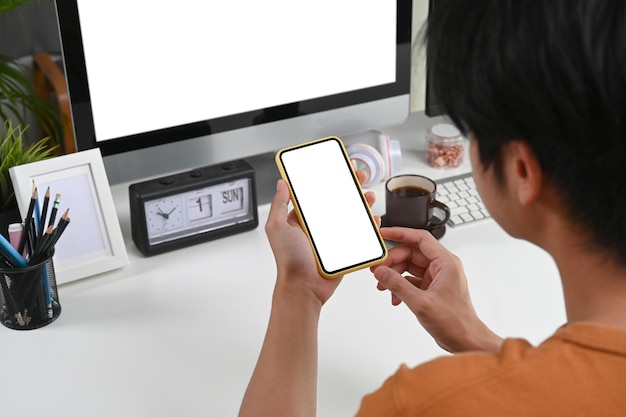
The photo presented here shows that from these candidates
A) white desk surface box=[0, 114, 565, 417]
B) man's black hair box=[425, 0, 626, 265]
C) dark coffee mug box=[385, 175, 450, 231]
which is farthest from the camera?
dark coffee mug box=[385, 175, 450, 231]

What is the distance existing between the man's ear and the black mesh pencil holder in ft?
1.86

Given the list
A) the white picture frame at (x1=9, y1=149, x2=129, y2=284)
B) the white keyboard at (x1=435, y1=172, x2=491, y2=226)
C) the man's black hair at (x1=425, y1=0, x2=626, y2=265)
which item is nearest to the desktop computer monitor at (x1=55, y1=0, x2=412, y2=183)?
the white picture frame at (x1=9, y1=149, x2=129, y2=284)

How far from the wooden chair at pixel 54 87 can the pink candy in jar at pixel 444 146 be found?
23.4 inches

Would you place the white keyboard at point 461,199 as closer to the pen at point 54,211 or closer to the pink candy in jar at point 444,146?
the pink candy in jar at point 444,146

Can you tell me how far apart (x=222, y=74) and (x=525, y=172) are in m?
0.60

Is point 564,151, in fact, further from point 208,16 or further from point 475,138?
point 208,16

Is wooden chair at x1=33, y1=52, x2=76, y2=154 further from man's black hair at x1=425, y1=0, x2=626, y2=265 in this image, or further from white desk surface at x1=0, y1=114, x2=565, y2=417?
man's black hair at x1=425, y1=0, x2=626, y2=265

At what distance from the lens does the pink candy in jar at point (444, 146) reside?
130 cm

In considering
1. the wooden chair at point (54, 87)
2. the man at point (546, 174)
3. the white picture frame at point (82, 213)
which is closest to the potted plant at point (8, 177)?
the white picture frame at point (82, 213)

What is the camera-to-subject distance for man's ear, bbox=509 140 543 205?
58 cm

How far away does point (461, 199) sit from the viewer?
3.99 feet

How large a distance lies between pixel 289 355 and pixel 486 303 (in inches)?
12.4

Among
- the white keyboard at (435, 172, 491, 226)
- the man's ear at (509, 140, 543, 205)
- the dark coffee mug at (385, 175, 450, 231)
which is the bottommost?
the white keyboard at (435, 172, 491, 226)

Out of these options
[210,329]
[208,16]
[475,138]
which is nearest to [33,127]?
→ [208,16]
